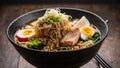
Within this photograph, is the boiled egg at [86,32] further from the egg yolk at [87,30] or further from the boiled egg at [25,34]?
the boiled egg at [25,34]

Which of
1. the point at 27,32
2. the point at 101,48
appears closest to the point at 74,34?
the point at 27,32

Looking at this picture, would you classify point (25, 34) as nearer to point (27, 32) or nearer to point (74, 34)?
point (27, 32)

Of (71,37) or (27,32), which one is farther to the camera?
(27,32)

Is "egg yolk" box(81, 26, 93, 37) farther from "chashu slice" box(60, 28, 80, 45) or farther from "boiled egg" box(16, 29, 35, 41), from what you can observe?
"boiled egg" box(16, 29, 35, 41)

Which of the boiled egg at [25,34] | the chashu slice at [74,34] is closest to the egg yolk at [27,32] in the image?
the boiled egg at [25,34]

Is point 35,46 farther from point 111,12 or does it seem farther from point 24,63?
point 111,12

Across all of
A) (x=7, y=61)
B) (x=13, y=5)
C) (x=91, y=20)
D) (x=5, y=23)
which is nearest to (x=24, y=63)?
(x=7, y=61)
